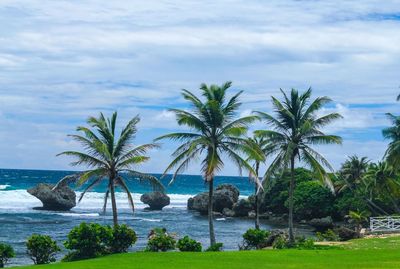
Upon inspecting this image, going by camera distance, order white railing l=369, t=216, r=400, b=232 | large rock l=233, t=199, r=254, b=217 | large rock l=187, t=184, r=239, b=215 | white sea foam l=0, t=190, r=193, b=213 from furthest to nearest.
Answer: white sea foam l=0, t=190, r=193, b=213, large rock l=187, t=184, r=239, b=215, large rock l=233, t=199, r=254, b=217, white railing l=369, t=216, r=400, b=232

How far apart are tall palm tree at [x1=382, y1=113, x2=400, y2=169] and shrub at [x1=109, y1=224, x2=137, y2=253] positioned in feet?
103

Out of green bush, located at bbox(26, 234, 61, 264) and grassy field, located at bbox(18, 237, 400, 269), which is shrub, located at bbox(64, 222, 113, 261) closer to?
green bush, located at bbox(26, 234, 61, 264)

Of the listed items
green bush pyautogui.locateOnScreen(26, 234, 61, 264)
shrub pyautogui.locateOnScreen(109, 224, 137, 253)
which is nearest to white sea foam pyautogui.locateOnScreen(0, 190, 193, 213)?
green bush pyautogui.locateOnScreen(26, 234, 61, 264)

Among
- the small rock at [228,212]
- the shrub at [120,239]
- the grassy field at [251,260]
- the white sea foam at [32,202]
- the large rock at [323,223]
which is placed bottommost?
the grassy field at [251,260]

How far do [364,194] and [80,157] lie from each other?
45334 mm

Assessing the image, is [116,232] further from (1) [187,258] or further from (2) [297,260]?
(2) [297,260]

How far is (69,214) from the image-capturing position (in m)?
87.5

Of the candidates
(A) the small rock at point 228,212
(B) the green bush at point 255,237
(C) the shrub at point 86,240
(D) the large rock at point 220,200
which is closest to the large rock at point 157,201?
(D) the large rock at point 220,200

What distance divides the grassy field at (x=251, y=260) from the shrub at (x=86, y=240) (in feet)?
5.51

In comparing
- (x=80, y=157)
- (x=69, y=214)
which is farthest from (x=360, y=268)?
(x=69, y=214)

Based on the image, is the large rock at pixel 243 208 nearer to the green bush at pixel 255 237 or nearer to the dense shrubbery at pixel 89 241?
the green bush at pixel 255 237

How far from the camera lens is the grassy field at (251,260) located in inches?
1045

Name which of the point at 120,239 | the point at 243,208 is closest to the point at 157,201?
the point at 243,208

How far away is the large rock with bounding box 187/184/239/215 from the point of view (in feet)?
303
